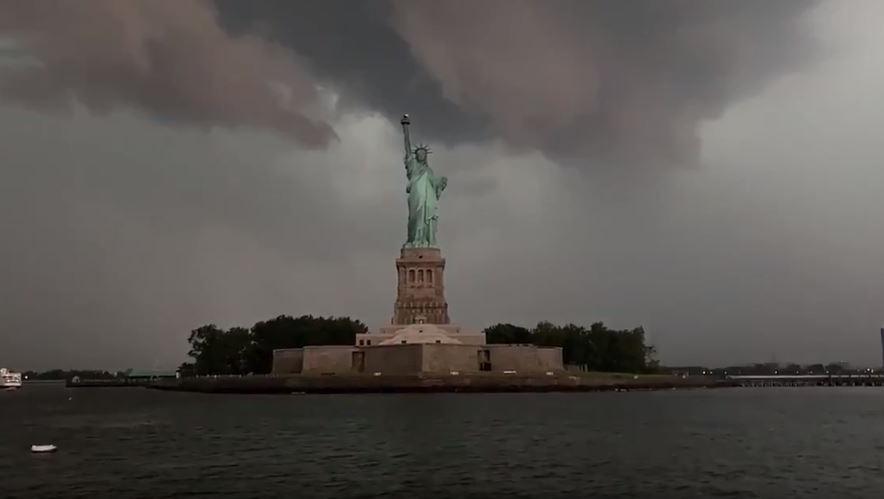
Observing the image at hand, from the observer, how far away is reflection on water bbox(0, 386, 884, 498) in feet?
61.6

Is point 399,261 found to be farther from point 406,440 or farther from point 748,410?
point 406,440

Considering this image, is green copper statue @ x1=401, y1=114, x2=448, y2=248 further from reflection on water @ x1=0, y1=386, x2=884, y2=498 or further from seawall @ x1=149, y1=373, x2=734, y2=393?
reflection on water @ x1=0, y1=386, x2=884, y2=498

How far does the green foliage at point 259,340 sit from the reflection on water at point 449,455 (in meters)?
50.8

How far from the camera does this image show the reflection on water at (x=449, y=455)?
18766mm

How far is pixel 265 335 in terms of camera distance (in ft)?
320

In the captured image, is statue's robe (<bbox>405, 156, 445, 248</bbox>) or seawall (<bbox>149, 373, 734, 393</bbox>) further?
statue's robe (<bbox>405, 156, 445, 248</bbox>)

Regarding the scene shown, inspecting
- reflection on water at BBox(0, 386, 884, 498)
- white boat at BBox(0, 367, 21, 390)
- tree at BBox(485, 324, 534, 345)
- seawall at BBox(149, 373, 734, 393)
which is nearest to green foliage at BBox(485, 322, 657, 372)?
tree at BBox(485, 324, 534, 345)

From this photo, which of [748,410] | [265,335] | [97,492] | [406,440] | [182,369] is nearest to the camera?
[97,492]

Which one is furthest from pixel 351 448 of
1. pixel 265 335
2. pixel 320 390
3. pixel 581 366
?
pixel 265 335

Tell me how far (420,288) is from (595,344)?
2563cm

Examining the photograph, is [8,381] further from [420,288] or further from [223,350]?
[420,288]

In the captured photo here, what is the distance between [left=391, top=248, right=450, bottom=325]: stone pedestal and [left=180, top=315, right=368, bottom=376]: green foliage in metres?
16.0

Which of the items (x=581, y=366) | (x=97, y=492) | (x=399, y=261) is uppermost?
(x=399, y=261)

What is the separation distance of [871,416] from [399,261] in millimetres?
46454
